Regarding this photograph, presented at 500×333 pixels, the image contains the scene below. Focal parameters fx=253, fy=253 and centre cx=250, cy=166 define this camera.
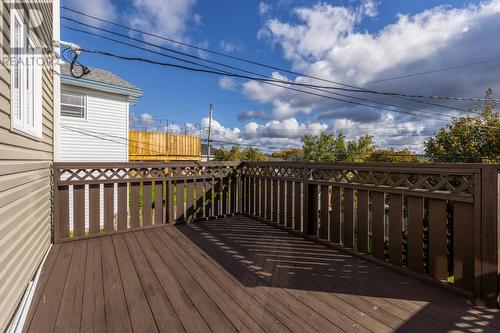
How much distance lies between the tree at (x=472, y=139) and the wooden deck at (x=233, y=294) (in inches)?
353

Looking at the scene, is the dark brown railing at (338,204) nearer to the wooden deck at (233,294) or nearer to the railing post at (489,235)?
the railing post at (489,235)

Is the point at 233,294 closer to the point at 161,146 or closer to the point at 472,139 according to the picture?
the point at 472,139

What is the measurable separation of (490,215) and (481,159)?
9.81 metres

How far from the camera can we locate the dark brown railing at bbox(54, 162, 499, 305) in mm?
2088

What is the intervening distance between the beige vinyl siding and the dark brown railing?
1012 millimetres

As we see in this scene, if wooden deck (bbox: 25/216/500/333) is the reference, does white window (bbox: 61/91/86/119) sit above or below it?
above

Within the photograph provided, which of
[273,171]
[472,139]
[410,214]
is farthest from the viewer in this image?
[472,139]

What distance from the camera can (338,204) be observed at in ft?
10.9

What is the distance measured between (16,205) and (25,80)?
1.43 metres

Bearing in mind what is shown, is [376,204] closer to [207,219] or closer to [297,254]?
[297,254]

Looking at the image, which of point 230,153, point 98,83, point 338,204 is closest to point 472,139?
point 338,204

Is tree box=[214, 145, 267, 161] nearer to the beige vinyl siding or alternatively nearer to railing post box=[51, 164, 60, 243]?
railing post box=[51, 164, 60, 243]

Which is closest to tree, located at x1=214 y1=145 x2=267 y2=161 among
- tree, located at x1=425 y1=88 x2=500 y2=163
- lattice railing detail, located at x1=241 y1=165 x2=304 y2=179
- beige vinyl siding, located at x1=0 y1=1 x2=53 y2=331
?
tree, located at x1=425 y1=88 x2=500 y2=163

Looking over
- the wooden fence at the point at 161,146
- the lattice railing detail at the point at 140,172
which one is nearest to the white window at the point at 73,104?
the wooden fence at the point at 161,146
